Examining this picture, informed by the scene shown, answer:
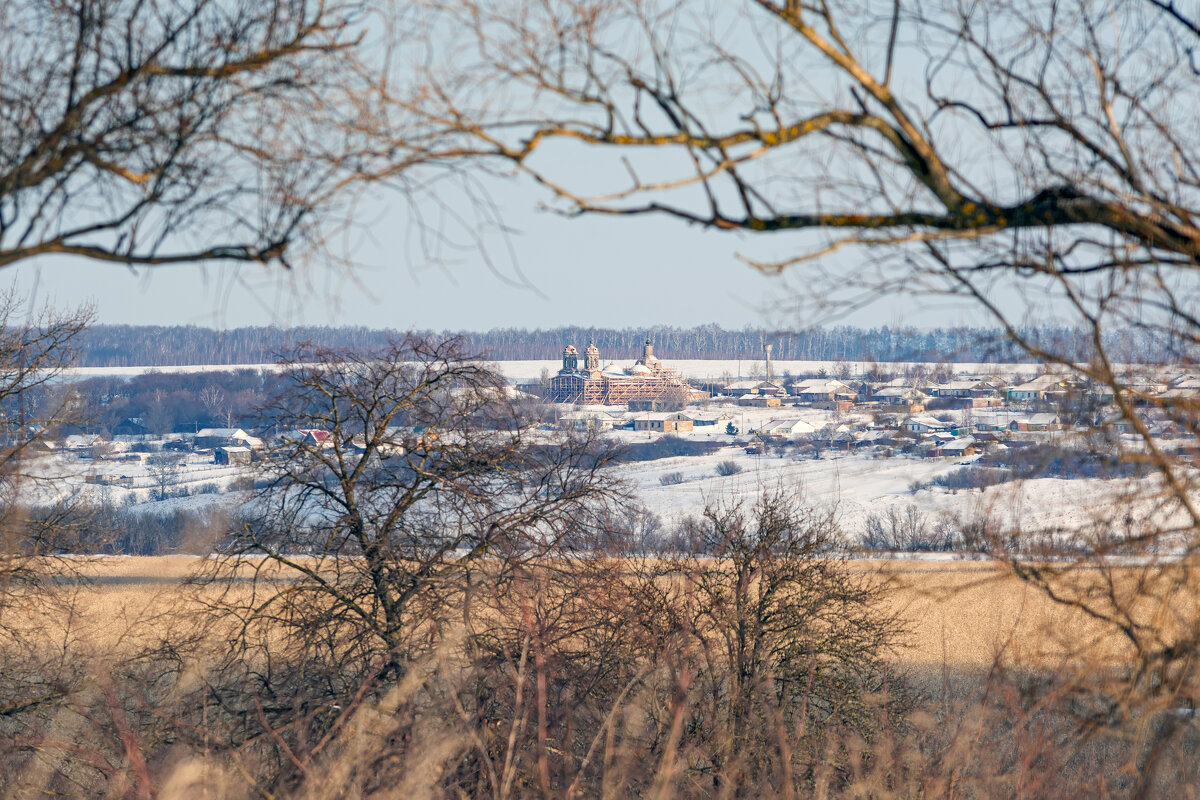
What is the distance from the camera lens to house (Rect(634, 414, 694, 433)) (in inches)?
1740

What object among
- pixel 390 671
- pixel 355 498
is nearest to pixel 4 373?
pixel 355 498

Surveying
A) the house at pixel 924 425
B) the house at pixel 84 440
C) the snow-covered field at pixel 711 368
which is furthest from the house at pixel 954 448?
the house at pixel 84 440

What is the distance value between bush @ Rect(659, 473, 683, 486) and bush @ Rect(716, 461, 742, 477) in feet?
4.74

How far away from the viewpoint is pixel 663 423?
44656 millimetres

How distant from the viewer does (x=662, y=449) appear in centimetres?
3756

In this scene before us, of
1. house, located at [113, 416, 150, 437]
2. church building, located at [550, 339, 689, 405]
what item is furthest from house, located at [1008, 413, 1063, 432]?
church building, located at [550, 339, 689, 405]

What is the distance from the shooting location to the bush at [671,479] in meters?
31.2

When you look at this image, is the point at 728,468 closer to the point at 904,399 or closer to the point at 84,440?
the point at 84,440

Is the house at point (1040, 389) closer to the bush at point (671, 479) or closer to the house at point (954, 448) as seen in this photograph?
the house at point (954, 448)

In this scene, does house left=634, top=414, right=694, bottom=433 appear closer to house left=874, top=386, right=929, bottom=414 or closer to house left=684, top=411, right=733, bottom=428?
house left=684, top=411, right=733, bottom=428

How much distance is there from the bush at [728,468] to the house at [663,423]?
10880 millimetres

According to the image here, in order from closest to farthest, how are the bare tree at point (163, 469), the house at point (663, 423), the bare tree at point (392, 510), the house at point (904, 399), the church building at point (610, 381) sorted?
1. the house at point (904, 399)
2. the bare tree at point (392, 510)
3. the bare tree at point (163, 469)
4. the church building at point (610, 381)
5. the house at point (663, 423)

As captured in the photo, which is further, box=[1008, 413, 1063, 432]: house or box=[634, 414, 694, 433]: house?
box=[634, 414, 694, 433]: house

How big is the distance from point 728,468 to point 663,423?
14.7 meters
